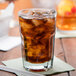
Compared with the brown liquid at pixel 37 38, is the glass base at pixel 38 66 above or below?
below

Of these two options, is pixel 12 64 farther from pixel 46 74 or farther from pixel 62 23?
pixel 62 23

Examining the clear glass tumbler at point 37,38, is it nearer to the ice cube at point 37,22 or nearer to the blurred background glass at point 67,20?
the ice cube at point 37,22

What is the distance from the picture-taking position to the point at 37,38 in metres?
0.76

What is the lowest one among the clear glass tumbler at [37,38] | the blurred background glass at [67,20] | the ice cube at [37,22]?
the blurred background glass at [67,20]

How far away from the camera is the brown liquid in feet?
2.46

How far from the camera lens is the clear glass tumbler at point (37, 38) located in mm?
750

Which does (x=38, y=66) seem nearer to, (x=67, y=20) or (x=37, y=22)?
(x=37, y=22)

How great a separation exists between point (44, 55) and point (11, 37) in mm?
487

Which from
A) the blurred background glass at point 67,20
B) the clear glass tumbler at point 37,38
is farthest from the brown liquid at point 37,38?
the blurred background glass at point 67,20

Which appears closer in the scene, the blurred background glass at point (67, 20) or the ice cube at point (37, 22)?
the ice cube at point (37, 22)

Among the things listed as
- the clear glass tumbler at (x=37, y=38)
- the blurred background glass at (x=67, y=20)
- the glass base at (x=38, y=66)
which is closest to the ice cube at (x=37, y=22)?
the clear glass tumbler at (x=37, y=38)

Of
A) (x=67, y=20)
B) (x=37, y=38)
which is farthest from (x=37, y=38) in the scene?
(x=67, y=20)

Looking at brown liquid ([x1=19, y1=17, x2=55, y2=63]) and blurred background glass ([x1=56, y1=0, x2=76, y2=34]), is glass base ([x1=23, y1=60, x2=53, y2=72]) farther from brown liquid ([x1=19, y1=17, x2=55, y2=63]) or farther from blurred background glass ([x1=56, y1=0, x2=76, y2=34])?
blurred background glass ([x1=56, y1=0, x2=76, y2=34])

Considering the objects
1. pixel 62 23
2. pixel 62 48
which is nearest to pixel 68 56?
pixel 62 48
